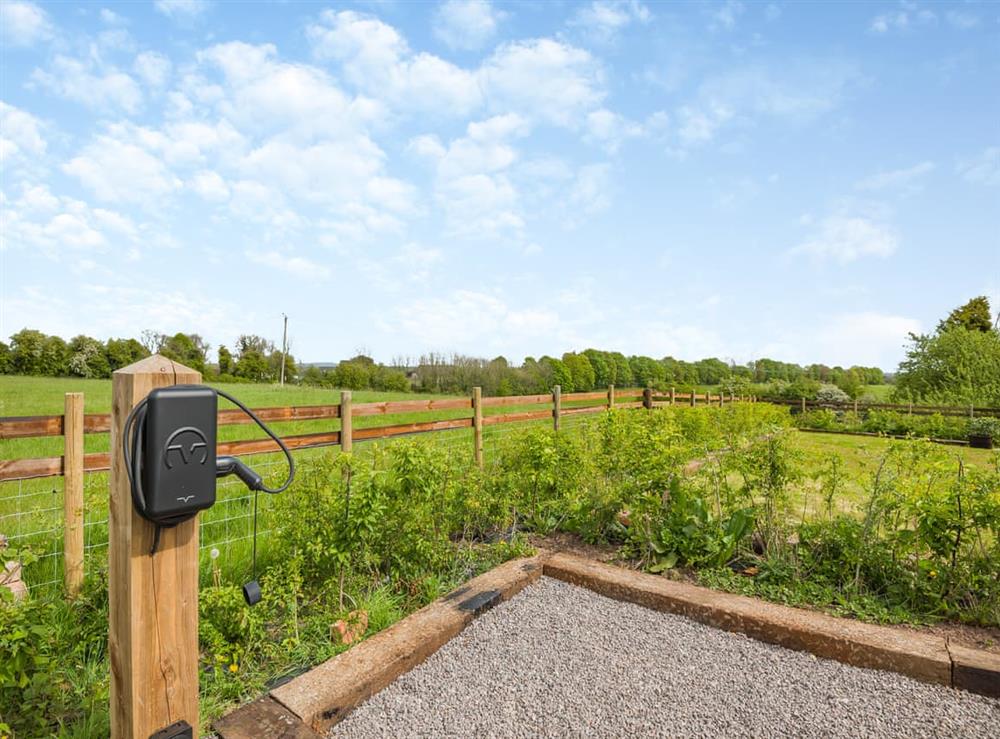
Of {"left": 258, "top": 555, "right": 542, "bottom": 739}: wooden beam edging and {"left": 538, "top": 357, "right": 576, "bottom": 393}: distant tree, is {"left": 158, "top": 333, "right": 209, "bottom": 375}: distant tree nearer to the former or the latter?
{"left": 538, "top": 357, "right": 576, "bottom": 393}: distant tree

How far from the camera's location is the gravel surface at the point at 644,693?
183 centimetres

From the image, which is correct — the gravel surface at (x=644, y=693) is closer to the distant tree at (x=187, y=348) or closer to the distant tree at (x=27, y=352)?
the distant tree at (x=187, y=348)

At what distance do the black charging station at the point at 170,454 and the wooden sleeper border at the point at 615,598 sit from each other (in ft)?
3.79

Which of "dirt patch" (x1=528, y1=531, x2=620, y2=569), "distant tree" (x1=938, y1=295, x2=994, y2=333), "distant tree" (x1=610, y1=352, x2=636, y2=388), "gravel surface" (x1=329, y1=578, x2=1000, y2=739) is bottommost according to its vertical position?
"gravel surface" (x1=329, y1=578, x2=1000, y2=739)

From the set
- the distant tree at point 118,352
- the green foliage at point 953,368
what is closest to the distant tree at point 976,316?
the green foliage at point 953,368

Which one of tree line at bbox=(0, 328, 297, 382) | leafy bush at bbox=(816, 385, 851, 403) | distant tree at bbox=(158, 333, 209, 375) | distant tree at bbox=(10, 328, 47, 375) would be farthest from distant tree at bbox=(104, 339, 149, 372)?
leafy bush at bbox=(816, 385, 851, 403)

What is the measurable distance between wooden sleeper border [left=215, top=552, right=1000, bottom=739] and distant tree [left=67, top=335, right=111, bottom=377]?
23711 mm

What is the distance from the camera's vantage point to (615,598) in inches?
115

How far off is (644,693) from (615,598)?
88 centimetres

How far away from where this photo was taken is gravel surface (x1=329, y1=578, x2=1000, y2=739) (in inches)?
72.2

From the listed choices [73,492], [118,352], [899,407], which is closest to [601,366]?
[899,407]

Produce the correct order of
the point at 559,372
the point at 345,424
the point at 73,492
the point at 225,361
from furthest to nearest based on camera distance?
the point at 559,372 → the point at 225,361 → the point at 345,424 → the point at 73,492

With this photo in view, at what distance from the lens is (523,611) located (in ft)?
8.92

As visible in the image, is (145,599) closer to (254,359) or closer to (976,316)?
(254,359)
